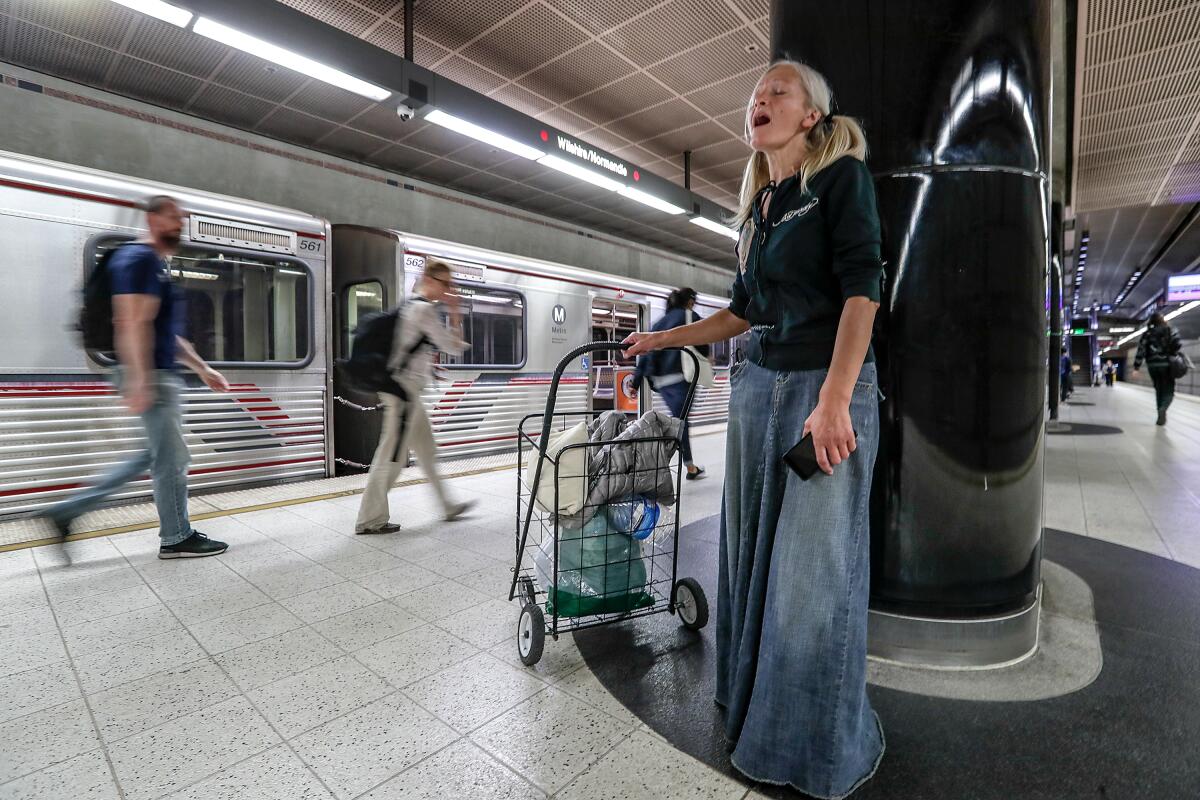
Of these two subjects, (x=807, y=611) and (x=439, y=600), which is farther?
(x=439, y=600)

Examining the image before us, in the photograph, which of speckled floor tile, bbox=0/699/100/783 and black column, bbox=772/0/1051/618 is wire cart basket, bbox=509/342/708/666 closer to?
black column, bbox=772/0/1051/618

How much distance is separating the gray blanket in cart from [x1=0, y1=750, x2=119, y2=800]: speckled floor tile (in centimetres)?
130

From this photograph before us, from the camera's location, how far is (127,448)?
409 cm

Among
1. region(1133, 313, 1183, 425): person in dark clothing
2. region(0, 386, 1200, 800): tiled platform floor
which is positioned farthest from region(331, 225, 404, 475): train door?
region(1133, 313, 1183, 425): person in dark clothing

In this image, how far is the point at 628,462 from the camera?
1982 mm

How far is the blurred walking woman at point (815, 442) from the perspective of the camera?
126 centimetres

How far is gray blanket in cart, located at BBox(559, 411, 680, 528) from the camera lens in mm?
1943

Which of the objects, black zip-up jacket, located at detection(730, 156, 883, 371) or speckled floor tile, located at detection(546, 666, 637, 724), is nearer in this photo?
black zip-up jacket, located at detection(730, 156, 883, 371)

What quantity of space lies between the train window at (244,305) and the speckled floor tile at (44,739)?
10.9ft

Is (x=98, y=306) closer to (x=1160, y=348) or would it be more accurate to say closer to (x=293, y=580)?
(x=293, y=580)

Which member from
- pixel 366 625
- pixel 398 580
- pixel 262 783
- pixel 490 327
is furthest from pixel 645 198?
pixel 262 783

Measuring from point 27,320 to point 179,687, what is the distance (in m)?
3.17

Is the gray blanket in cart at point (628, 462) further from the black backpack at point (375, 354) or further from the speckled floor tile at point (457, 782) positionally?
the black backpack at point (375, 354)

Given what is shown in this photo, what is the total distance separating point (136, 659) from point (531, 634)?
138 centimetres
